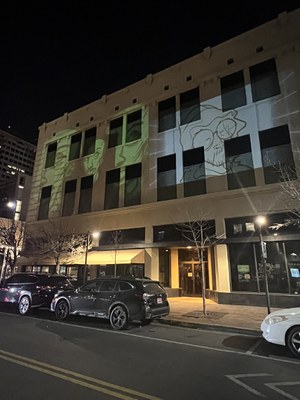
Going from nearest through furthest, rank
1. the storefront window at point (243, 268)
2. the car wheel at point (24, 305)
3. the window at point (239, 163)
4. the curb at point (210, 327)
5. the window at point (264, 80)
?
1. the curb at point (210, 327)
2. the car wheel at point (24, 305)
3. the storefront window at point (243, 268)
4. the window at point (239, 163)
5. the window at point (264, 80)

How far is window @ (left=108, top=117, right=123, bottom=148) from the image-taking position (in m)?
23.9

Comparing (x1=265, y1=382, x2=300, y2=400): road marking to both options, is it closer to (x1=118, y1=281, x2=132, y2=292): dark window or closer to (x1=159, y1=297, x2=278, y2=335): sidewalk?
(x1=159, y1=297, x2=278, y2=335): sidewalk

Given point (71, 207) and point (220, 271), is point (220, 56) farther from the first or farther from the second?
point (71, 207)

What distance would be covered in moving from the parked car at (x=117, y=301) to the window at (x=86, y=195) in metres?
12.8

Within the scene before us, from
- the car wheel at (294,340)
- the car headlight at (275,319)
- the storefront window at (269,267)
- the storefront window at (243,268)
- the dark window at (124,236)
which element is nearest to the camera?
the car wheel at (294,340)

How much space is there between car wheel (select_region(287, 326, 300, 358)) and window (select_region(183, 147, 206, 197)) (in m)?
12.2

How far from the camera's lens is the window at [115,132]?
941 inches

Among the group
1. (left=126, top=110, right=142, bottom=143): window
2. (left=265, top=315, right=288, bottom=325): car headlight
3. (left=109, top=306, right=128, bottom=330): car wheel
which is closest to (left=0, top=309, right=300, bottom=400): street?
(left=109, top=306, right=128, bottom=330): car wheel

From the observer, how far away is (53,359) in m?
5.84

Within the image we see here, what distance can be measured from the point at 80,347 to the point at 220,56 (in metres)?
20.6

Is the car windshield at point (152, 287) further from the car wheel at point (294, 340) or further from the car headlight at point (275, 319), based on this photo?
the car wheel at point (294, 340)

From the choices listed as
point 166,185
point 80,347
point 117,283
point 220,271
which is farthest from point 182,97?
point 80,347

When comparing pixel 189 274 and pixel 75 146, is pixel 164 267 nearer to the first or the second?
pixel 189 274

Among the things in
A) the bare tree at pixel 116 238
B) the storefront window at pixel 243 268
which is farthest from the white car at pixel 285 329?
the bare tree at pixel 116 238
